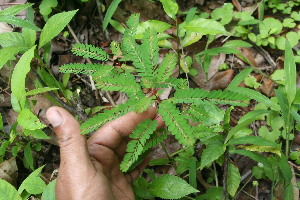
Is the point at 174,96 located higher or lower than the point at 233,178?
higher

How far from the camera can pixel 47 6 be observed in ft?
9.85

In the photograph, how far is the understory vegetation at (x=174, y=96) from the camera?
1.45m

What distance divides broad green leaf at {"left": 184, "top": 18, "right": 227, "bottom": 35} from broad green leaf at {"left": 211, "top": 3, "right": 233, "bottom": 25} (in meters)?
1.03

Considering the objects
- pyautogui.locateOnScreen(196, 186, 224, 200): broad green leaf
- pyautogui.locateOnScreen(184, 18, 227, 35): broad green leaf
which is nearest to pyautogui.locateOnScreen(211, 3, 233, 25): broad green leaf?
pyautogui.locateOnScreen(184, 18, 227, 35): broad green leaf

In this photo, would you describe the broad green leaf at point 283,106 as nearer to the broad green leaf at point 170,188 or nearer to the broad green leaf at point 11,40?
the broad green leaf at point 170,188

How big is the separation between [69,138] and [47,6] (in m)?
1.88

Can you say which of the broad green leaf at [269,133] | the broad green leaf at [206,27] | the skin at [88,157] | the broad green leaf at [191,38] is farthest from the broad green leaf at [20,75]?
the broad green leaf at [269,133]

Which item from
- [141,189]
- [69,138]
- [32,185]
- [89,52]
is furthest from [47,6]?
[141,189]

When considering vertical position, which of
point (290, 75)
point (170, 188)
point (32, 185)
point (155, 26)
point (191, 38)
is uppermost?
point (155, 26)

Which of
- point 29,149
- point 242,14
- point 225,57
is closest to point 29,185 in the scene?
point 29,149

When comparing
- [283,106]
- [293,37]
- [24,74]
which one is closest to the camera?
[24,74]

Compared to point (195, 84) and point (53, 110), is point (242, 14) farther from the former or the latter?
point (53, 110)

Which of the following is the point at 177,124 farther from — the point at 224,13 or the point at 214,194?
the point at 224,13

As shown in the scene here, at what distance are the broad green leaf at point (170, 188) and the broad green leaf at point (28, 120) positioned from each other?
2.79ft
